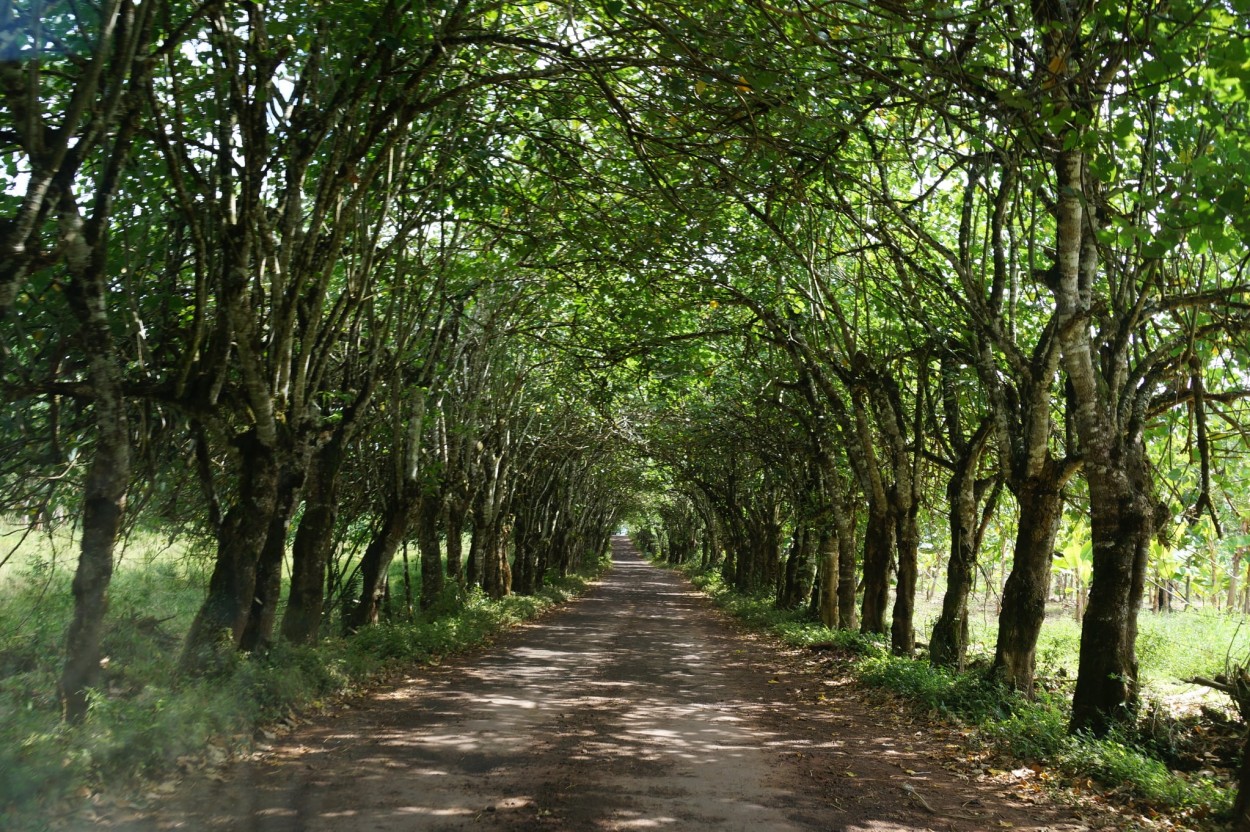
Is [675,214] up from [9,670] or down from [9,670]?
up

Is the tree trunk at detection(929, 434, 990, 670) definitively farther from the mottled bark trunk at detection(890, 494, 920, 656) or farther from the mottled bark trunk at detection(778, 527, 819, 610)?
the mottled bark trunk at detection(778, 527, 819, 610)

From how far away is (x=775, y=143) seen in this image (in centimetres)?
770

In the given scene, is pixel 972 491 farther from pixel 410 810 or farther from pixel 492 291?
pixel 410 810

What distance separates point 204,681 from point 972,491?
1023 centimetres

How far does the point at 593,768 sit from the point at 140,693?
3.65 meters

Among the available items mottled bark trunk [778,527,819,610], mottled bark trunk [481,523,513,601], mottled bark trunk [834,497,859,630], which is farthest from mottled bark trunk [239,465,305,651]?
mottled bark trunk [778,527,819,610]

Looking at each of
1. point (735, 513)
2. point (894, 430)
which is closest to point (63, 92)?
point (894, 430)

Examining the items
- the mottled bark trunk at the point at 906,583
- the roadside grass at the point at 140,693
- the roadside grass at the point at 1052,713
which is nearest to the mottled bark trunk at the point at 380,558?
the roadside grass at the point at 140,693

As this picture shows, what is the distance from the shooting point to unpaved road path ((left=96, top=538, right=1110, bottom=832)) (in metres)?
5.74

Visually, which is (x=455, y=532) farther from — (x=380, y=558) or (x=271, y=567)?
(x=271, y=567)

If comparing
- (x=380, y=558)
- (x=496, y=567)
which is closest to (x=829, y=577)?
(x=496, y=567)

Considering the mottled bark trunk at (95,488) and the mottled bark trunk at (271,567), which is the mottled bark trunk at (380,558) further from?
the mottled bark trunk at (95,488)

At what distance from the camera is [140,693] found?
24.3 ft

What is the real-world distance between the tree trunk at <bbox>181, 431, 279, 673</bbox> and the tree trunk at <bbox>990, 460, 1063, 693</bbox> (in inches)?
304
